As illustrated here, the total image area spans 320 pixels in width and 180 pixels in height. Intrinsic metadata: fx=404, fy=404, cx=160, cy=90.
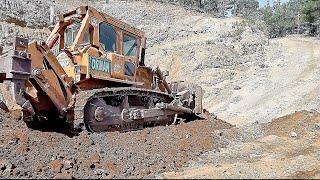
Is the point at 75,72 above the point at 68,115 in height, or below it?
above

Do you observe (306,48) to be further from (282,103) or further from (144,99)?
(144,99)

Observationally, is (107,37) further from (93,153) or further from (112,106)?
(93,153)

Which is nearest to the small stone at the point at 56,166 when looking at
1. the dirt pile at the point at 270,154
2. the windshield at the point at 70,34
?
the dirt pile at the point at 270,154

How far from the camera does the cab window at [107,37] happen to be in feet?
30.3

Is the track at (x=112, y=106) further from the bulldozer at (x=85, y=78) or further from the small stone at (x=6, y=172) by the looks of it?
the small stone at (x=6, y=172)

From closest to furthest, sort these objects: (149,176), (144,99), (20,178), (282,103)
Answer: (20,178), (149,176), (144,99), (282,103)

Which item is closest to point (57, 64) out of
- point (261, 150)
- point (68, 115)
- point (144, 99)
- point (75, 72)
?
point (75, 72)

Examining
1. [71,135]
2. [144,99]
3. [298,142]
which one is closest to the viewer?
[71,135]

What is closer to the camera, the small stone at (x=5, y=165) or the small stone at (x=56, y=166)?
the small stone at (x=5, y=165)

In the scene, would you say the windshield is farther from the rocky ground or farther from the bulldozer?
the rocky ground

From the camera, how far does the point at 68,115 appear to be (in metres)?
8.34

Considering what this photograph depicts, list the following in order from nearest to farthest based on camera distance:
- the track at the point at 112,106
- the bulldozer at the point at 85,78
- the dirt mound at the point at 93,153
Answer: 1. the dirt mound at the point at 93,153
2. the bulldozer at the point at 85,78
3. the track at the point at 112,106

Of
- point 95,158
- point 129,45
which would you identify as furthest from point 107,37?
point 95,158

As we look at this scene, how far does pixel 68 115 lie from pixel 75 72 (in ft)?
3.08
